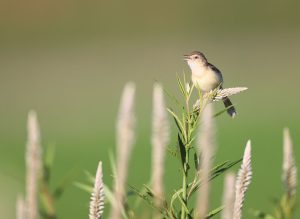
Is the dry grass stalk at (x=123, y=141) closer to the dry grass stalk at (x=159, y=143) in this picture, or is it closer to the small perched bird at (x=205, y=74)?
the dry grass stalk at (x=159, y=143)

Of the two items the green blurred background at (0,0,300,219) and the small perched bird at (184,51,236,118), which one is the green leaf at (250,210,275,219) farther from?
the green blurred background at (0,0,300,219)

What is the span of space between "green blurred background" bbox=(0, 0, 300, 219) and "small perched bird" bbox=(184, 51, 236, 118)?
9340mm

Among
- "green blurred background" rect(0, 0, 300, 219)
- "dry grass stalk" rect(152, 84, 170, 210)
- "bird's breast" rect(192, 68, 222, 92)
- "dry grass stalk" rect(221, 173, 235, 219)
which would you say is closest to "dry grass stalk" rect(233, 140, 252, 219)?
"dry grass stalk" rect(221, 173, 235, 219)

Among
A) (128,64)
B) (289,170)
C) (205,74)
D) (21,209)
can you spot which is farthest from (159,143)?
(128,64)

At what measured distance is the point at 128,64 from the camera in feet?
99.1

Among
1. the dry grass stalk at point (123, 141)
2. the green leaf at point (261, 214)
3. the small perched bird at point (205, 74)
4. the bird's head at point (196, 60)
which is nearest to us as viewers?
the dry grass stalk at point (123, 141)

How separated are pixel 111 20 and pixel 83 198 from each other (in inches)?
874

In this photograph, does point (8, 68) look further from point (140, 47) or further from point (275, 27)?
point (275, 27)

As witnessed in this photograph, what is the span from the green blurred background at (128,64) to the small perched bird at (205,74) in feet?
30.6

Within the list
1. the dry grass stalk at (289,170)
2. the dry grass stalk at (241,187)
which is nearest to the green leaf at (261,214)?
the dry grass stalk at (289,170)

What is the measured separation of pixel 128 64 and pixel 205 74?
1032 inches

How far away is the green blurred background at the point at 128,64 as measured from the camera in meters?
18.5

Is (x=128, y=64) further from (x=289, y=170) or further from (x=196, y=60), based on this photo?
(x=289, y=170)

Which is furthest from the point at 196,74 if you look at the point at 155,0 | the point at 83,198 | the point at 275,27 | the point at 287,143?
the point at 155,0
